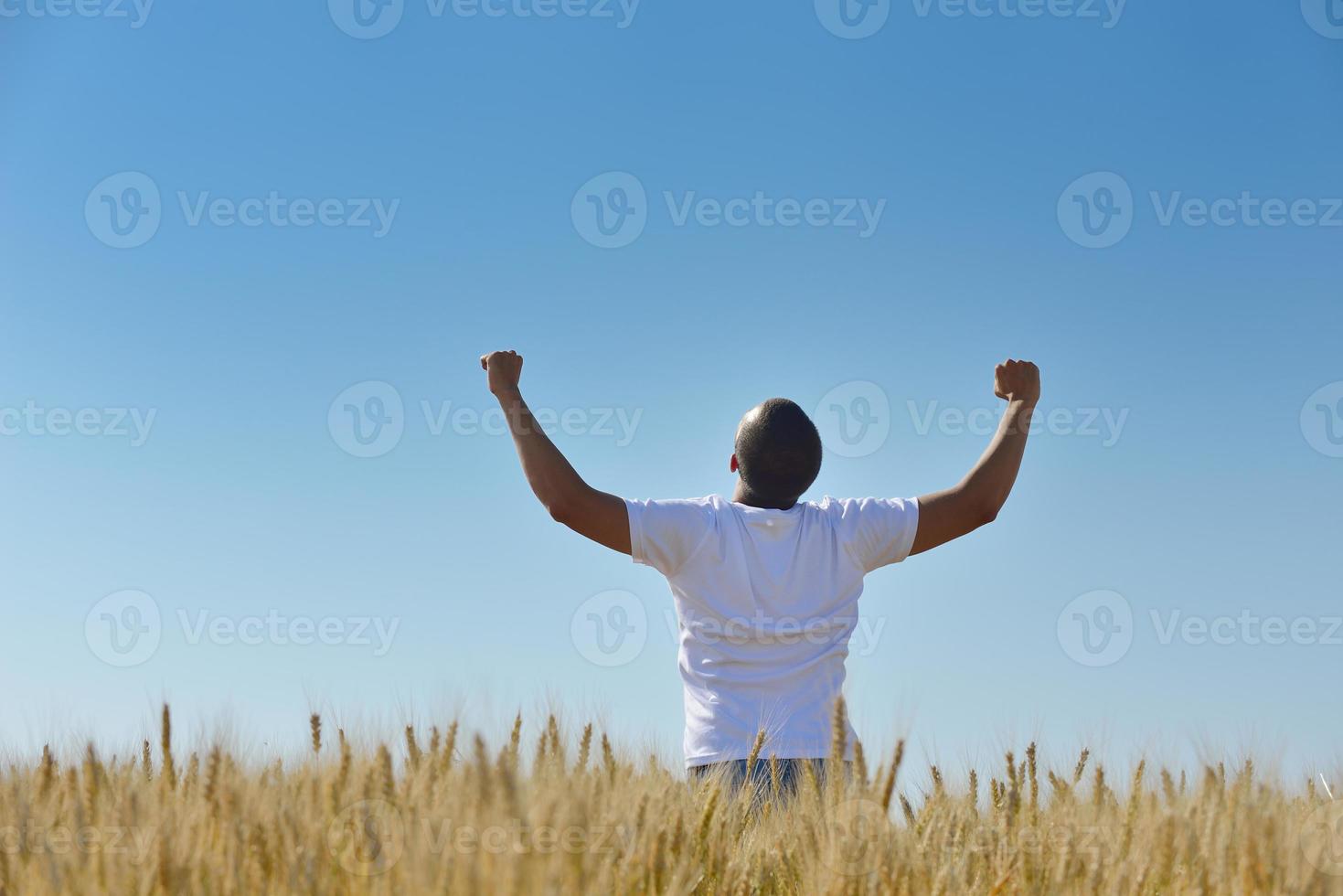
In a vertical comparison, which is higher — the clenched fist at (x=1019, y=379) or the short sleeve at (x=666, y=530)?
the clenched fist at (x=1019, y=379)

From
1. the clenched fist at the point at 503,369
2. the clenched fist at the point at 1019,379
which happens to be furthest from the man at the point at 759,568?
the clenched fist at the point at 1019,379

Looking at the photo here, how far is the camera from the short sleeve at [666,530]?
13.9ft

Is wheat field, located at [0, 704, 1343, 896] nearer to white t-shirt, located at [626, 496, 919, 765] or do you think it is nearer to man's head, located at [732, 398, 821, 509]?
white t-shirt, located at [626, 496, 919, 765]

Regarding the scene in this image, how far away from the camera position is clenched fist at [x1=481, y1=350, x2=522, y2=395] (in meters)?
4.68

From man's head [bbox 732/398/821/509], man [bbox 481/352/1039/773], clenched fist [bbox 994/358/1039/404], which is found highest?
clenched fist [bbox 994/358/1039/404]

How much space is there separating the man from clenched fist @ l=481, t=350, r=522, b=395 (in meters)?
0.27

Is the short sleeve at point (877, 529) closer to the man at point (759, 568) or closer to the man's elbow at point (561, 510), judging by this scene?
the man at point (759, 568)

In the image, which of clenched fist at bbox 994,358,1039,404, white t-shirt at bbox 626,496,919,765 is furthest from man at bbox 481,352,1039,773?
clenched fist at bbox 994,358,1039,404

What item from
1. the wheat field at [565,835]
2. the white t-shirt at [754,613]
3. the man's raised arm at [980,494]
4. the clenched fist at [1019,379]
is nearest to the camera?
the wheat field at [565,835]

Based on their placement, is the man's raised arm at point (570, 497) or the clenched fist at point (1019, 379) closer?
the man's raised arm at point (570, 497)

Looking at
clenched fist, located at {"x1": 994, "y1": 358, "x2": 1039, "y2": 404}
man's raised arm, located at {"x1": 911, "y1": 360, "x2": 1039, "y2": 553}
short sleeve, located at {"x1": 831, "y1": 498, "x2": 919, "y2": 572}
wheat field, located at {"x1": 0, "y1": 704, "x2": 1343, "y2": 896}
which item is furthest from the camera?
clenched fist, located at {"x1": 994, "y1": 358, "x2": 1039, "y2": 404}

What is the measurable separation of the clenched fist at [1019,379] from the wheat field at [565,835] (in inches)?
73.8

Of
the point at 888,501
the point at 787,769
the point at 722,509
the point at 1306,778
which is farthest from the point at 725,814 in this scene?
the point at 1306,778

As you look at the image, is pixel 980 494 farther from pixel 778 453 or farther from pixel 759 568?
pixel 759 568
